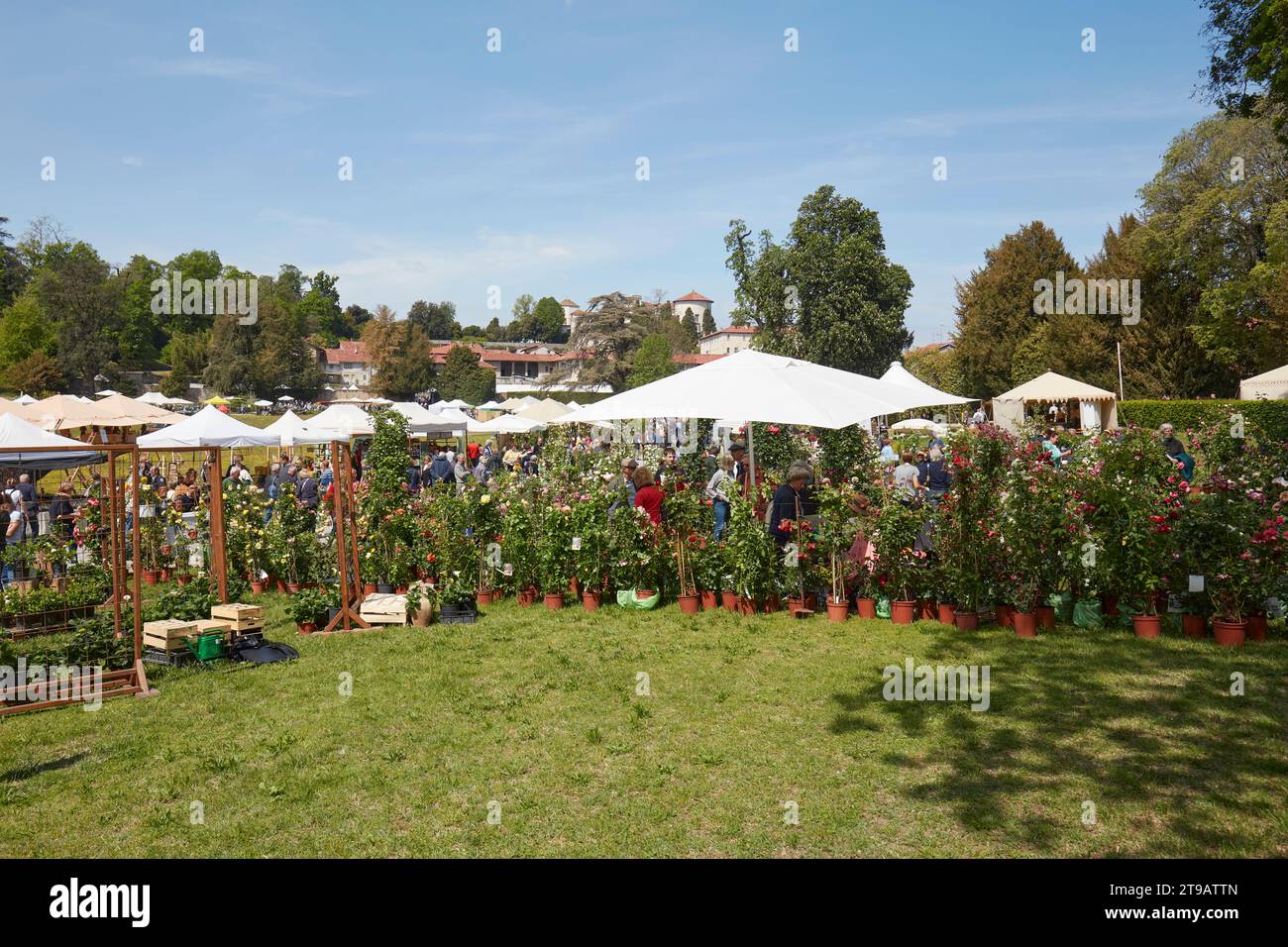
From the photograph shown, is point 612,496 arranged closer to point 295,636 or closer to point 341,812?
point 295,636

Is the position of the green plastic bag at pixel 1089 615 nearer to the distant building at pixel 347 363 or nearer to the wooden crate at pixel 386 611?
the wooden crate at pixel 386 611

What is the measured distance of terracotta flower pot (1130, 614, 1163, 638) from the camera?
679cm

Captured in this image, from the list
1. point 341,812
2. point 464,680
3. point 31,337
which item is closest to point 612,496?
point 464,680

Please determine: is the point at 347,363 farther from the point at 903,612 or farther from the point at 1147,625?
the point at 1147,625

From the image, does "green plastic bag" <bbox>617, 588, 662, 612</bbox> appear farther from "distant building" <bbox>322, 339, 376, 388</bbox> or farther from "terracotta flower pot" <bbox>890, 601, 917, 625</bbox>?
"distant building" <bbox>322, 339, 376, 388</bbox>

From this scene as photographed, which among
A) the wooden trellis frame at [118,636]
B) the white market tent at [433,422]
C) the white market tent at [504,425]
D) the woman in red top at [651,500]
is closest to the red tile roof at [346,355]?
the white market tent at [433,422]

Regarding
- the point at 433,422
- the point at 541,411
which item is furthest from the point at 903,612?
the point at 541,411

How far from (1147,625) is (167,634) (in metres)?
7.77

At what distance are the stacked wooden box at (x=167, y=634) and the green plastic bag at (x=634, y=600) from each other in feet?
12.6

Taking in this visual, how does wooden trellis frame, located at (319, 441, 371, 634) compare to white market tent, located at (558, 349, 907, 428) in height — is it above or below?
below

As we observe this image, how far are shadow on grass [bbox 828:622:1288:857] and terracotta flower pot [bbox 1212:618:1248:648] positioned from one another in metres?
0.15

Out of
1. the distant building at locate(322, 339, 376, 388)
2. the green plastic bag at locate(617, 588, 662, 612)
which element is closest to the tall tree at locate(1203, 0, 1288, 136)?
the green plastic bag at locate(617, 588, 662, 612)
